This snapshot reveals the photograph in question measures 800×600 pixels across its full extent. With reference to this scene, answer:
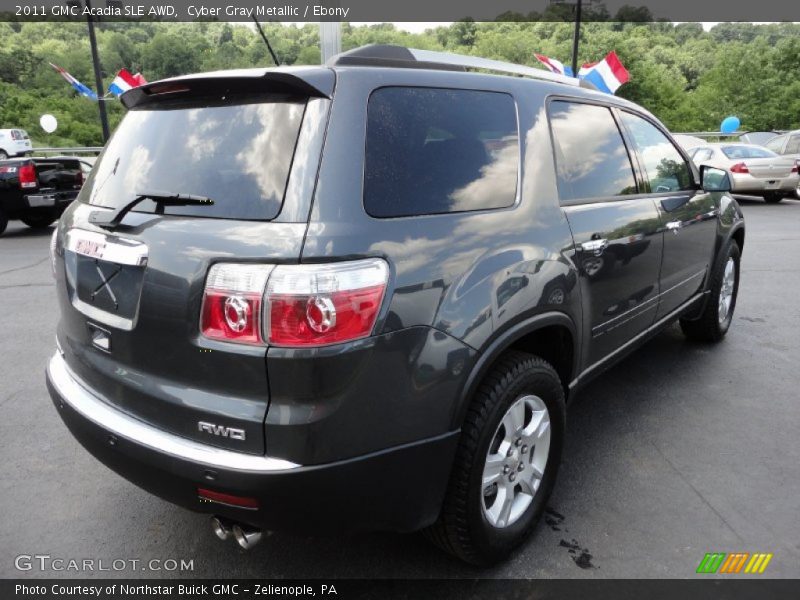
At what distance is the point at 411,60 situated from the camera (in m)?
2.31

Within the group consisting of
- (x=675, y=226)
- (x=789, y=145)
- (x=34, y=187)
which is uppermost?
(x=675, y=226)

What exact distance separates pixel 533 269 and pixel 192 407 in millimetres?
1316

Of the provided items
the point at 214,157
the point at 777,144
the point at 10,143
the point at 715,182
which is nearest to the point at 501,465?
the point at 214,157

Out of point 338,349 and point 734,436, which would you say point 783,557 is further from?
point 338,349

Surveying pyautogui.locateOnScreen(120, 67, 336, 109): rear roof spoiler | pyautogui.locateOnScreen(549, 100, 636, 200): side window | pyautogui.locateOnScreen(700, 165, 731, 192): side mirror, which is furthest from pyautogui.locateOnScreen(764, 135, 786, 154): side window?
pyautogui.locateOnScreen(120, 67, 336, 109): rear roof spoiler

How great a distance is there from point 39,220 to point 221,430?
12.0m

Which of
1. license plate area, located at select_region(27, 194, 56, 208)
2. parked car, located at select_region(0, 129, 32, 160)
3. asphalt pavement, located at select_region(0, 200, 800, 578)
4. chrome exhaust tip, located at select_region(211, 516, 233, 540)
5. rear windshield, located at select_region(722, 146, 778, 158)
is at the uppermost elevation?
chrome exhaust tip, located at select_region(211, 516, 233, 540)

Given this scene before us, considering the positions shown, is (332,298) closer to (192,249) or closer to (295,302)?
(295,302)

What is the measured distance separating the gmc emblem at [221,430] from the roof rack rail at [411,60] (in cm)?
123

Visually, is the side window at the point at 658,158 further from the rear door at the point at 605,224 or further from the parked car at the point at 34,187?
the parked car at the point at 34,187

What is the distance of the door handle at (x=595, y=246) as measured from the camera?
271cm

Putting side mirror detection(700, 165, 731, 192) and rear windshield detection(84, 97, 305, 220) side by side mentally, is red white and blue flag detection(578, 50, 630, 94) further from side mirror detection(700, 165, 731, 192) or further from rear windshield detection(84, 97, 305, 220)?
rear windshield detection(84, 97, 305, 220)

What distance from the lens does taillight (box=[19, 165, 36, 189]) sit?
1066 cm

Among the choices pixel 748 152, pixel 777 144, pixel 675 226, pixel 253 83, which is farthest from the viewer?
pixel 777 144
